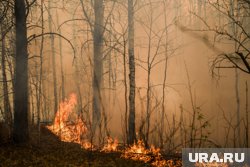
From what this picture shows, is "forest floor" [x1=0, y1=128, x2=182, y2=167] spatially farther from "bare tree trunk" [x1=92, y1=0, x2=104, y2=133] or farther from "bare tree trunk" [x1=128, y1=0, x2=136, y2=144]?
"bare tree trunk" [x1=92, y1=0, x2=104, y2=133]

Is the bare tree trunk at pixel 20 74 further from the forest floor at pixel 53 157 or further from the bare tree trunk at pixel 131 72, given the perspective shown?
the bare tree trunk at pixel 131 72

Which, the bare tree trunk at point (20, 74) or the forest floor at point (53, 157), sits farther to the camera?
the bare tree trunk at point (20, 74)

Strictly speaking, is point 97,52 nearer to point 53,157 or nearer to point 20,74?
point 20,74

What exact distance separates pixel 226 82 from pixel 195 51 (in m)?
4.90

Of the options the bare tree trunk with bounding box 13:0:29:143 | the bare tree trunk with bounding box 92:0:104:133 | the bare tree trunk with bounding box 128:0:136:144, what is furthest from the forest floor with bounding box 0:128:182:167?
the bare tree trunk with bounding box 92:0:104:133

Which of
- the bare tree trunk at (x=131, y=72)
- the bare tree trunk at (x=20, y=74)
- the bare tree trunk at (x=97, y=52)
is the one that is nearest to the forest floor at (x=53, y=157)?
the bare tree trunk at (x=20, y=74)

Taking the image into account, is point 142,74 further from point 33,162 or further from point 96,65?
point 33,162

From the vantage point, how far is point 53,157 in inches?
379

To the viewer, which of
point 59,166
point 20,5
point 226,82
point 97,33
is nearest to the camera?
point 59,166

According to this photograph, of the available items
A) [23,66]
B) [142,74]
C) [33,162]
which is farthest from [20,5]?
[142,74]

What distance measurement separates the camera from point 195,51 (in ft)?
108

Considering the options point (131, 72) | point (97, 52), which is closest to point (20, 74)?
point (131, 72)

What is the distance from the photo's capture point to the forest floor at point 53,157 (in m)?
8.95

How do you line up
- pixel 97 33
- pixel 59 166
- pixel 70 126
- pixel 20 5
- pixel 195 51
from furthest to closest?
pixel 195 51 < pixel 70 126 < pixel 97 33 < pixel 20 5 < pixel 59 166
